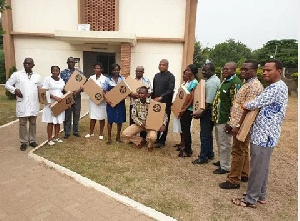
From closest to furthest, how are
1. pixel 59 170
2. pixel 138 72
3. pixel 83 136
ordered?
pixel 59 170 < pixel 138 72 < pixel 83 136

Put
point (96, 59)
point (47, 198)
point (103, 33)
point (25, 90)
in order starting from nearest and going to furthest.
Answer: point (47, 198) < point (25, 90) < point (103, 33) < point (96, 59)

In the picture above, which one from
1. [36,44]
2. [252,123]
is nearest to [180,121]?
[252,123]

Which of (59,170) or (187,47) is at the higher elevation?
(187,47)

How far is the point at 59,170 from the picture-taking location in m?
4.56

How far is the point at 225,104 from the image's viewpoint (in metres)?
4.34

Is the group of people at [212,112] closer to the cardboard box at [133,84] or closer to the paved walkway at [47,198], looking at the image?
the cardboard box at [133,84]

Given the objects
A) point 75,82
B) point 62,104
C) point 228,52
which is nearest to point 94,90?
point 75,82

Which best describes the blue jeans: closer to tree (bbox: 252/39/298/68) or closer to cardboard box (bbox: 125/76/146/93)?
cardboard box (bbox: 125/76/146/93)

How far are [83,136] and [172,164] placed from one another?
261 centimetres

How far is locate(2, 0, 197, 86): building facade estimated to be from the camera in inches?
507

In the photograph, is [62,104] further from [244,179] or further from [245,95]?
[244,179]

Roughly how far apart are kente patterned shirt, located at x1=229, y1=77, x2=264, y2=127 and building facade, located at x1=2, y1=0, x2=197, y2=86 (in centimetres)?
919

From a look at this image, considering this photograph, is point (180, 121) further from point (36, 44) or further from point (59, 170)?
point (36, 44)

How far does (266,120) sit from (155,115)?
255 centimetres
